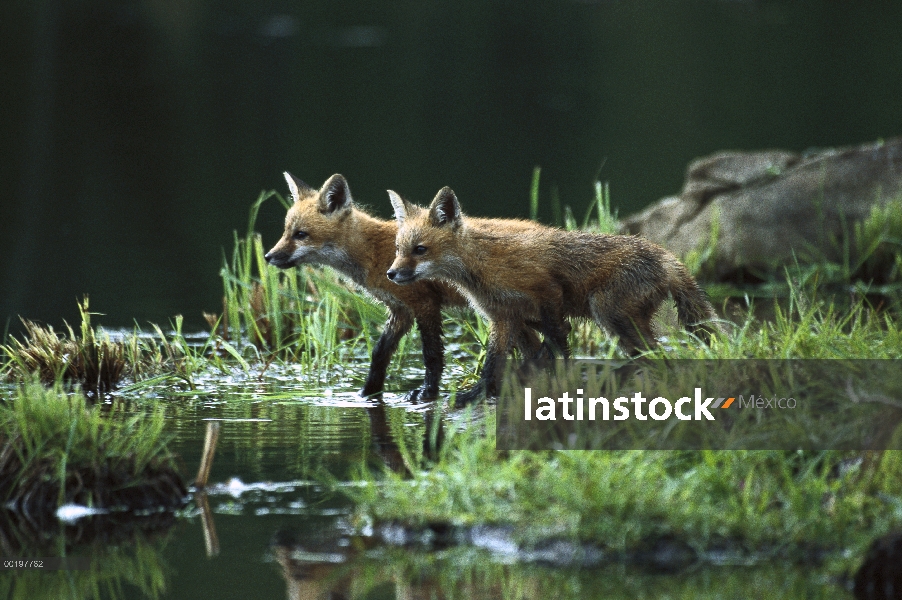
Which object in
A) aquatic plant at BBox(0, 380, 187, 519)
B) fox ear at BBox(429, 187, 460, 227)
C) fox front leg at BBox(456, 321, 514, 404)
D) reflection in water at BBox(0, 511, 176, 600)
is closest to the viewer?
reflection in water at BBox(0, 511, 176, 600)

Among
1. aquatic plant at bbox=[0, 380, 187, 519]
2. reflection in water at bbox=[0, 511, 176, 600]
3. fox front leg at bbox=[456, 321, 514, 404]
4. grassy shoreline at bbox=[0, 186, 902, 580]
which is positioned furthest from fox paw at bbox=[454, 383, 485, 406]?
reflection in water at bbox=[0, 511, 176, 600]

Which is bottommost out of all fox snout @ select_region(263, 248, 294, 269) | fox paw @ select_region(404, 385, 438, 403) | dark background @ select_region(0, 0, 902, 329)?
fox paw @ select_region(404, 385, 438, 403)

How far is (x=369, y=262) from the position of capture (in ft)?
33.4

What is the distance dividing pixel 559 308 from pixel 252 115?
26595 millimetres

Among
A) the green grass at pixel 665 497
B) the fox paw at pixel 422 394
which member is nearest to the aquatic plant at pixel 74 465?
the green grass at pixel 665 497

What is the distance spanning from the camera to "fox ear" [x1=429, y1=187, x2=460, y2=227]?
934 centimetres

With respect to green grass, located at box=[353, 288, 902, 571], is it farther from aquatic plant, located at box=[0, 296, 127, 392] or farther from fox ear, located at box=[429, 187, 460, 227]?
aquatic plant, located at box=[0, 296, 127, 392]

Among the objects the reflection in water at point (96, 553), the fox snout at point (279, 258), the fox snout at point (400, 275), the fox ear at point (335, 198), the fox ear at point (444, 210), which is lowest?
the reflection in water at point (96, 553)

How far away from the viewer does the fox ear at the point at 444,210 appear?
30.7 feet

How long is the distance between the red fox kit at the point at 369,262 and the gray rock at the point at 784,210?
19.5 ft

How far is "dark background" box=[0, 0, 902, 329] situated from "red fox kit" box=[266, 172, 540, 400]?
5.80ft

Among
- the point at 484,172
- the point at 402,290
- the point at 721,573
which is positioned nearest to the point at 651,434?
the point at 721,573

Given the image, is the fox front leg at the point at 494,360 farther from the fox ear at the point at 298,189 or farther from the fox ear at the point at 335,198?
the fox ear at the point at 298,189

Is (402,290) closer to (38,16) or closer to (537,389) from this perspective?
(537,389)
